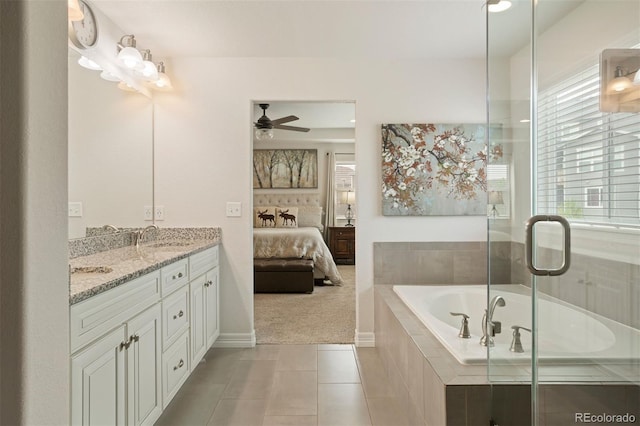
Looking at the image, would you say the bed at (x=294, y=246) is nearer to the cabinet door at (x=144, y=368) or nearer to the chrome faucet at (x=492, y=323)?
the cabinet door at (x=144, y=368)

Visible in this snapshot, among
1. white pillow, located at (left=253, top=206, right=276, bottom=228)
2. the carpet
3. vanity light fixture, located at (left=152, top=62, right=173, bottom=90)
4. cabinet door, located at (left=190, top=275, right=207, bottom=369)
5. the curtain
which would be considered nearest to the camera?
cabinet door, located at (left=190, top=275, right=207, bottom=369)

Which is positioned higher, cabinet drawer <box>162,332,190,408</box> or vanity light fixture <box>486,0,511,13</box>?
vanity light fixture <box>486,0,511,13</box>

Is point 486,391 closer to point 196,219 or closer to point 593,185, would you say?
point 593,185

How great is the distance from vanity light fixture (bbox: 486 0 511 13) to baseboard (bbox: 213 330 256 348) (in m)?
2.78

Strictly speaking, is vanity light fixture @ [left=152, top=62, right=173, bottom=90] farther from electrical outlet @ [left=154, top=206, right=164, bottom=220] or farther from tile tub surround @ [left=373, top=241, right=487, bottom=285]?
tile tub surround @ [left=373, top=241, right=487, bottom=285]

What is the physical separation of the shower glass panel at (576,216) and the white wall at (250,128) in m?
1.65

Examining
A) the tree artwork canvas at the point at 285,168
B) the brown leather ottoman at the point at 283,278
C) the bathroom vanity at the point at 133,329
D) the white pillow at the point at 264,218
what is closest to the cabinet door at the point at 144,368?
the bathroom vanity at the point at 133,329

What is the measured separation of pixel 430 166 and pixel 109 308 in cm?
255

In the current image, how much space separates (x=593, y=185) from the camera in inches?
51.3

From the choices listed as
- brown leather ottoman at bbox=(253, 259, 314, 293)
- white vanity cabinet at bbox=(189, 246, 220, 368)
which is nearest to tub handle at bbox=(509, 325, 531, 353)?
white vanity cabinet at bbox=(189, 246, 220, 368)

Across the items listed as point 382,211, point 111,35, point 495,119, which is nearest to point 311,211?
point 382,211

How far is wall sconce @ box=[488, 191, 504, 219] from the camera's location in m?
1.68

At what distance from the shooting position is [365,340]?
312 cm

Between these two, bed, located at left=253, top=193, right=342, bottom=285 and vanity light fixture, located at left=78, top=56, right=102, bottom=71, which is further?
bed, located at left=253, top=193, right=342, bottom=285
